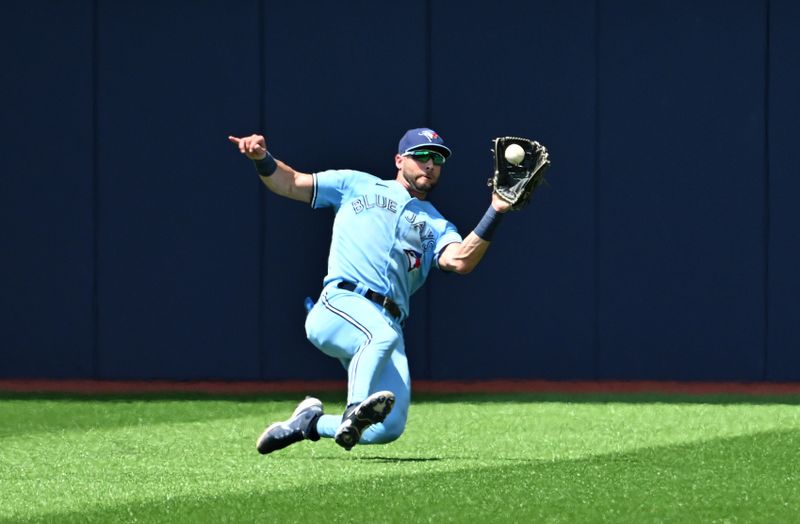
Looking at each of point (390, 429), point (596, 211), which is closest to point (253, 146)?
point (390, 429)

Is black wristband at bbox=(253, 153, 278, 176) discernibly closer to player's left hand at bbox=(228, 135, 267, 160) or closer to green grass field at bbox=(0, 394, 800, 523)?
player's left hand at bbox=(228, 135, 267, 160)

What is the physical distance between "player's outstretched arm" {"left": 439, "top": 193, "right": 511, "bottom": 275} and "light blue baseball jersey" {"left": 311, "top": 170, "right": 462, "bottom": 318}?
306 mm

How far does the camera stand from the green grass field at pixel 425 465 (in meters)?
7.45

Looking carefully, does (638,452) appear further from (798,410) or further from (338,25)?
(338,25)

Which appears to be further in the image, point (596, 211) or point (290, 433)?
point (596, 211)

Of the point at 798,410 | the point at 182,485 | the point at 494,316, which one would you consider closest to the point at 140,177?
the point at 494,316

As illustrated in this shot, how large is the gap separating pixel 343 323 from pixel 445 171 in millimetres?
5740

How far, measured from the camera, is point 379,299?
369 inches

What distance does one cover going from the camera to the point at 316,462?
9.30m

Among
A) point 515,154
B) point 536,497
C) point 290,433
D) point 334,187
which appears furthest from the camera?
point 334,187

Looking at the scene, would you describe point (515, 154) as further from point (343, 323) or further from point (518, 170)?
point (343, 323)

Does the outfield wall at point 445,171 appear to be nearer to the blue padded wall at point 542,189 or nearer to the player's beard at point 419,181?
the blue padded wall at point 542,189

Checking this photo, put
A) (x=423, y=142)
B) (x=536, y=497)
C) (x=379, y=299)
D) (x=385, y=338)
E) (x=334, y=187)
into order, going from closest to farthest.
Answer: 1. (x=536, y=497)
2. (x=385, y=338)
3. (x=379, y=299)
4. (x=423, y=142)
5. (x=334, y=187)

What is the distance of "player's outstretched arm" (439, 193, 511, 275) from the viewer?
874 centimetres
